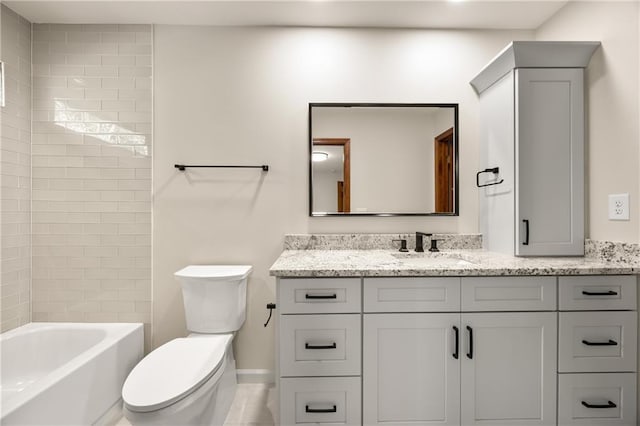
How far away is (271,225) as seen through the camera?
219cm

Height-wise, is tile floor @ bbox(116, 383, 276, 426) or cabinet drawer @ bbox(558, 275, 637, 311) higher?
cabinet drawer @ bbox(558, 275, 637, 311)

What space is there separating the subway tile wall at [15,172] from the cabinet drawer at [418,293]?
2.19 m

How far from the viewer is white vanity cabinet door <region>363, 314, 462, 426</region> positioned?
57.1 inches

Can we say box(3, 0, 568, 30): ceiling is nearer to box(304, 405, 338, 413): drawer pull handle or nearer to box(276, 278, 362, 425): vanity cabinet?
box(276, 278, 362, 425): vanity cabinet

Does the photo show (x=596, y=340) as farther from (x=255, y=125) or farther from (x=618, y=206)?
(x=255, y=125)

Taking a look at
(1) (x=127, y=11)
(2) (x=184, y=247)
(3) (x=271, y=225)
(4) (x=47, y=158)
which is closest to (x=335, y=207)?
(3) (x=271, y=225)

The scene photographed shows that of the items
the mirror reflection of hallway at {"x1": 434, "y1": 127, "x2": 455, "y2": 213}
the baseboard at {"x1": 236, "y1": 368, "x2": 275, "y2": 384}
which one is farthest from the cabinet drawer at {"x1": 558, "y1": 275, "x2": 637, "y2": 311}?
the baseboard at {"x1": 236, "y1": 368, "x2": 275, "y2": 384}

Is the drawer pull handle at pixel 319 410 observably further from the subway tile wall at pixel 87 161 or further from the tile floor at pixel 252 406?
the subway tile wall at pixel 87 161

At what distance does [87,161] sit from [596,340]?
9.88ft

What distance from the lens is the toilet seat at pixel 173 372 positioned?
128 centimetres

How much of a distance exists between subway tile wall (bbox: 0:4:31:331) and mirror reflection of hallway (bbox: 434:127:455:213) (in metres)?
2.67

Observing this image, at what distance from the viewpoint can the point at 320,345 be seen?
144cm

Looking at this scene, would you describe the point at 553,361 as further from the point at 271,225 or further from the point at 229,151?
the point at 229,151

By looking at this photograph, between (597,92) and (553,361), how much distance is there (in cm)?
140
